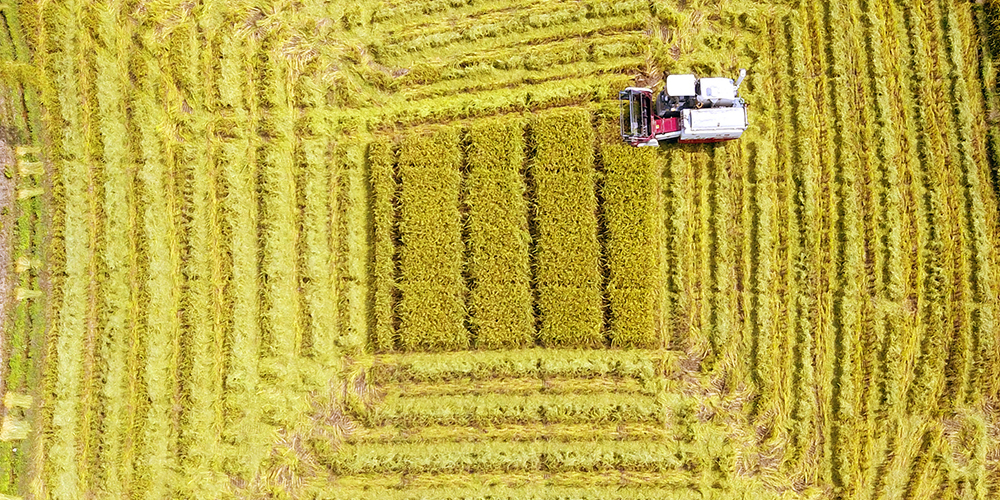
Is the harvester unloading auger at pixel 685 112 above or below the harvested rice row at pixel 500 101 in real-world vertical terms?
below

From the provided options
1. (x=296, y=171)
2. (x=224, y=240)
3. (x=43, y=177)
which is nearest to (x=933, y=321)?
(x=296, y=171)

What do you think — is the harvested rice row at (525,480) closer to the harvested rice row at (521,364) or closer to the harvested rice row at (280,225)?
the harvested rice row at (521,364)

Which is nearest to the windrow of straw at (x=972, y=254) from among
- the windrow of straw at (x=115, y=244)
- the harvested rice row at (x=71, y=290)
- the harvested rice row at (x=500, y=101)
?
the harvested rice row at (x=500, y=101)

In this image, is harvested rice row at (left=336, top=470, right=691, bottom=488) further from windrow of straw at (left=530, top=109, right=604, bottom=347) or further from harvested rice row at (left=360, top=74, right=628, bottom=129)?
harvested rice row at (left=360, top=74, right=628, bottom=129)

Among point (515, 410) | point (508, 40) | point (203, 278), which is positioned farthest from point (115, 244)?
point (508, 40)

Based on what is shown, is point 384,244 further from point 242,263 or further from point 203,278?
point 203,278

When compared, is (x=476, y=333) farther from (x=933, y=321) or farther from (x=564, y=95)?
(x=933, y=321)
